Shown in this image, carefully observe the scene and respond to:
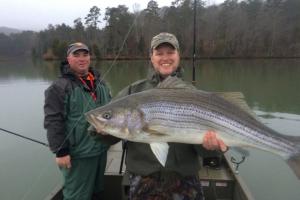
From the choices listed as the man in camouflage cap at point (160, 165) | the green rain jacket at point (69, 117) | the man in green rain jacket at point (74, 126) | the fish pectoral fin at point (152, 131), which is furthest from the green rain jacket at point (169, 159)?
the man in green rain jacket at point (74, 126)

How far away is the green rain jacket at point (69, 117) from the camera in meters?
4.21

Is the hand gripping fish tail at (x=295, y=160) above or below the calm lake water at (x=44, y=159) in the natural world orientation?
above

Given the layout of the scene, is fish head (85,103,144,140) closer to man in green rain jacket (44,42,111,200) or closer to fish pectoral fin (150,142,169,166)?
fish pectoral fin (150,142,169,166)

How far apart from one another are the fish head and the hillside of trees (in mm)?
55184

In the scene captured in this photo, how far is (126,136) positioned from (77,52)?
1.98 meters

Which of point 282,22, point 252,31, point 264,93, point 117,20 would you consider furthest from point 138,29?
point 264,93

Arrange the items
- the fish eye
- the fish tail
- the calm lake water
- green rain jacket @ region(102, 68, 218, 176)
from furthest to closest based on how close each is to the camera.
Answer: the calm lake water
green rain jacket @ region(102, 68, 218, 176)
the fish eye
the fish tail

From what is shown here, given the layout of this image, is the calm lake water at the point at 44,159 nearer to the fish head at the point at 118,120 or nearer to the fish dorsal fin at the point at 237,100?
the fish head at the point at 118,120

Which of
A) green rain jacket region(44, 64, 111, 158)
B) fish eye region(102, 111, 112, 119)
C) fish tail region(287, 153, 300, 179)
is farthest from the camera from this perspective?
green rain jacket region(44, 64, 111, 158)

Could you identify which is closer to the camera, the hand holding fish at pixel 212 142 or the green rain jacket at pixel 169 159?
Answer: the hand holding fish at pixel 212 142

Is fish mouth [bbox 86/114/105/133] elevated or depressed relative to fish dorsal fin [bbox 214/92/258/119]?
depressed

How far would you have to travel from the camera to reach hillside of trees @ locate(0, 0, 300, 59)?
6338 centimetres

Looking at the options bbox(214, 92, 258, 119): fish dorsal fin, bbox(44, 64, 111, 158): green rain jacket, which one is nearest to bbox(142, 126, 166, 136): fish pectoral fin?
bbox(214, 92, 258, 119): fish dorsal fin

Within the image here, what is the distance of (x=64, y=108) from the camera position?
430cm
